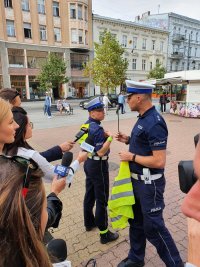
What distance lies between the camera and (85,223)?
335 centimetres

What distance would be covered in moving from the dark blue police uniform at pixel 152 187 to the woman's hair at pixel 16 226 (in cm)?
142

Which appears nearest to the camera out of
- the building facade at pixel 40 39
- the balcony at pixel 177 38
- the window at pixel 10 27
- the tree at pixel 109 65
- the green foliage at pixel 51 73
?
the green foliage at pixel 51 73

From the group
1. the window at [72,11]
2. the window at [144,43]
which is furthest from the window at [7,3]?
the window at [144,43]

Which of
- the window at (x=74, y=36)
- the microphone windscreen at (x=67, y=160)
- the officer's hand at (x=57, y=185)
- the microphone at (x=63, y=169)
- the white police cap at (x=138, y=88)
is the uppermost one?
the window at (x=74, y=36)

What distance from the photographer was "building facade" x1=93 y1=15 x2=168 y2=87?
40331mm

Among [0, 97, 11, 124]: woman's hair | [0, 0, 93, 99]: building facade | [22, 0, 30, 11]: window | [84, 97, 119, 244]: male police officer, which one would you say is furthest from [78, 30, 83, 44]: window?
[0, 97, 11, 124]: woman's hair

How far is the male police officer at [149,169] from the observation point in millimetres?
2307

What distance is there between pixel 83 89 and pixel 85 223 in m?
36.2

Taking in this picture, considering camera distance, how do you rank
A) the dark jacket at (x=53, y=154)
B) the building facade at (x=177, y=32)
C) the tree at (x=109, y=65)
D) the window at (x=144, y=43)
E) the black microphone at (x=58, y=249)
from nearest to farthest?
the black microphone at (x=58, y=249) → the dark jacket at (x=53, y=154) → the tree at (x=109, y=65) → the window at (x=144, y=43) → the building facade at (x=177, y=32)

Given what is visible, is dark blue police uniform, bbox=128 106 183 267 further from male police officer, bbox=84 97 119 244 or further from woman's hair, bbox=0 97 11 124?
woman's hair, bbox=0 97 11 124

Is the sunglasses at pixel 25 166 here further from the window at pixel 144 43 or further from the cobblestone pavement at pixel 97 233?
the window at pixel 144 43

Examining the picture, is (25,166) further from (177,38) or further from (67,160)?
(177,38)

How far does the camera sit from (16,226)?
1.01 m

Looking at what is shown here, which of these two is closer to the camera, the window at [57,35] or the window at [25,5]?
the window at [25,5]
